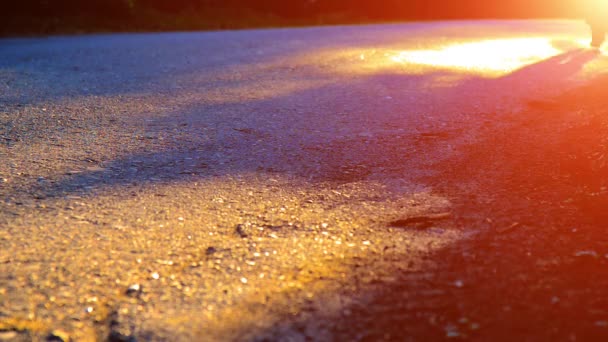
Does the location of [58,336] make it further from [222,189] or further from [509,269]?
[509,269]

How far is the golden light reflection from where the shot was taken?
28.1ft

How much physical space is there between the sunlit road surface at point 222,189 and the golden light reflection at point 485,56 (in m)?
0.29

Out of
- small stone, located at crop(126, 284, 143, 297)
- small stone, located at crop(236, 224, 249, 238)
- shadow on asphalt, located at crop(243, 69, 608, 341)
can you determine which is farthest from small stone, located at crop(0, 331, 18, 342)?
small stone, located at crop(236, 224, 249, 238)

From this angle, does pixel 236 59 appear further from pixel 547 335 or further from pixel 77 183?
pixel 547 335

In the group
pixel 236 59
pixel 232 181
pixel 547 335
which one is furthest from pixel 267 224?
pixel 236 59

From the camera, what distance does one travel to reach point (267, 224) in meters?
3.17

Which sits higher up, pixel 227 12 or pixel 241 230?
pixel 227 12

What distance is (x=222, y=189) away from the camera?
12.0 feet

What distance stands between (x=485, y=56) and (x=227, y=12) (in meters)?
11.1

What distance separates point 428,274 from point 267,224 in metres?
0.88

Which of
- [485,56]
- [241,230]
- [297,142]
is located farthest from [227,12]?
[241,230]

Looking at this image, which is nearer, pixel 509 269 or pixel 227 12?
pixel 509 269

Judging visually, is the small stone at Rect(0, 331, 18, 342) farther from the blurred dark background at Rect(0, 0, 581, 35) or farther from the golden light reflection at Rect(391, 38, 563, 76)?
the blurred dark background at Rect(0, 0, 581, 35)

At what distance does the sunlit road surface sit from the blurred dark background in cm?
727
